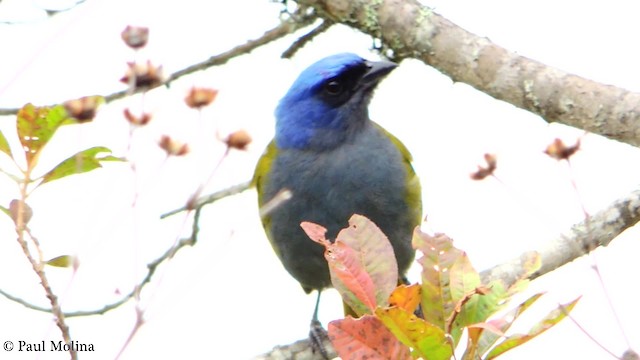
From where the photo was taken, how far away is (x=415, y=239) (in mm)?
2662

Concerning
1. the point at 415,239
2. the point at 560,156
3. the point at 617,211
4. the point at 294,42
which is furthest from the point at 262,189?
the point at 415,239

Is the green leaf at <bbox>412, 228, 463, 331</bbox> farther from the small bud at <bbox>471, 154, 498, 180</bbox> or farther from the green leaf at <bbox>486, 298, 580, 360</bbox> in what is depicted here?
the small bud at <bbox>471, 154, 498, 180</bbox>

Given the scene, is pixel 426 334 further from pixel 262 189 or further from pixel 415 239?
pixel 262 189

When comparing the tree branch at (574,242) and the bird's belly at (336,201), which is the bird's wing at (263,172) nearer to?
the bird's belly at (336,201)

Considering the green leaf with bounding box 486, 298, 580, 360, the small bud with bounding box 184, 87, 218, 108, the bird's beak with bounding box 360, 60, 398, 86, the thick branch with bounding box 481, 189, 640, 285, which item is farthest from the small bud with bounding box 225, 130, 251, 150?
the bird's beak with bounding box 360, 60, 398, 86

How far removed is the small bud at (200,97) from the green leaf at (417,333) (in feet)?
2.20

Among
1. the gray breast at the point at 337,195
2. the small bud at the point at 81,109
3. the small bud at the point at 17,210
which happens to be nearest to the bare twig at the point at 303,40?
the gray breast at the point at 337,195

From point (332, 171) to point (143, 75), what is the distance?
234 cm

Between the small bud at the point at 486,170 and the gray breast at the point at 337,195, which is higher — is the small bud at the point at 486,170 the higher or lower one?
the higher one

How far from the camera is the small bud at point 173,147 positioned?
2.64 m

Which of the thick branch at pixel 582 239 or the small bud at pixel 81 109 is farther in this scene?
the thick branch at pixel 582 239

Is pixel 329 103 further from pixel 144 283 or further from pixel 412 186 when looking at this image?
pixel 144 283

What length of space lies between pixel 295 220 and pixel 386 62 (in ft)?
2.59

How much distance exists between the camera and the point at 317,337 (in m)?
4.68
